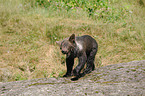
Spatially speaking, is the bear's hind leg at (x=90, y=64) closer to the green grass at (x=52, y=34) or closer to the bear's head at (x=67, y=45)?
the bear's head at (x=67, y=45)

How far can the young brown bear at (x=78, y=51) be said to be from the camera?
3.73 meters

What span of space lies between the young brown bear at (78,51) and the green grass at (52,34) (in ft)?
5.71

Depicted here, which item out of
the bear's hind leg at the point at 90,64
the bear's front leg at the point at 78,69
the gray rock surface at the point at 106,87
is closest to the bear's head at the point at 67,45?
the bear's front leg at the point at 78,69

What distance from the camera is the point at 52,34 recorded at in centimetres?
805

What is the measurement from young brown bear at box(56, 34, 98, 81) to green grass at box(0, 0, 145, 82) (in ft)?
5.71

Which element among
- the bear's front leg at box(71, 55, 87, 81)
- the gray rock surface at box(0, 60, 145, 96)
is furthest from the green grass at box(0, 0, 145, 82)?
the gray rock surface at box(0, 60, 145, 96)

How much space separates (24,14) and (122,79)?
757 cm

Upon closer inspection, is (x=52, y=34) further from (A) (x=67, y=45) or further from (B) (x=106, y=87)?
(B) (x=106, y=87)

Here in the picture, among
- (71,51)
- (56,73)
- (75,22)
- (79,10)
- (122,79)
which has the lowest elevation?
(56,73)

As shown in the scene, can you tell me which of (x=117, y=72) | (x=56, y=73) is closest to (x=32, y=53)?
(x=56, y=73)

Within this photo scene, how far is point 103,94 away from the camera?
2469 mm

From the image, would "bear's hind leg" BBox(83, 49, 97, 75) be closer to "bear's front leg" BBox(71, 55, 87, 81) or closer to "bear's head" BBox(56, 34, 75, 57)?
"bear's front leg" BBox(71, 55, 87, 81)

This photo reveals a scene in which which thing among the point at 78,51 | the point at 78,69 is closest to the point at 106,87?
the point at 78,69

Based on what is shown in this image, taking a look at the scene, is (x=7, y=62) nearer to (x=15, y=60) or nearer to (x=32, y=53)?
(x=15, y=60)
